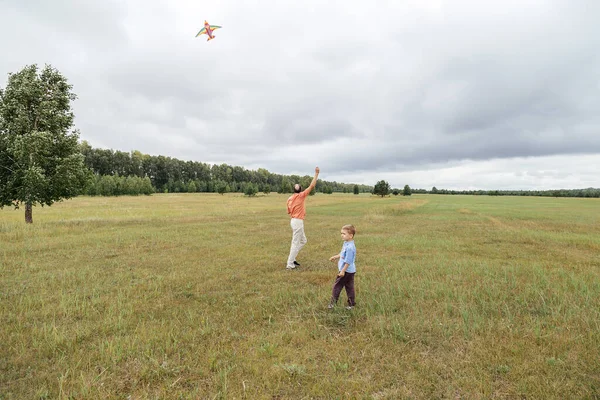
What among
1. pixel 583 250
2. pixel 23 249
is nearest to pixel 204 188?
pixel 23 249

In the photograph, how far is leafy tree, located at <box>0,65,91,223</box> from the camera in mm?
19250

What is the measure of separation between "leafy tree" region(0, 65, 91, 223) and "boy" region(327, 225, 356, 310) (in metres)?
22.3

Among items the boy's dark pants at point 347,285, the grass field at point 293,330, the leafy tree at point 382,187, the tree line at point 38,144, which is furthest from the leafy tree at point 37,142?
the leafy tree at point 382,187

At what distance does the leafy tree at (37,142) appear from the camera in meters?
19.2

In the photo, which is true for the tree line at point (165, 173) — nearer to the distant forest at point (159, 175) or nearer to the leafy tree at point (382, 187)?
the distant forest at point (159, 175)

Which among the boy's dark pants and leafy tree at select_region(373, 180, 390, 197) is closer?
the boy's dark pants

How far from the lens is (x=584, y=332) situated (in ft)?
18.1

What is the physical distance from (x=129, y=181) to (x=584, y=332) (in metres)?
110

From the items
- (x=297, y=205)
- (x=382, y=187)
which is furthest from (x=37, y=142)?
(x=382, y=187)

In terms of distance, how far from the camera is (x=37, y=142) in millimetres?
19141

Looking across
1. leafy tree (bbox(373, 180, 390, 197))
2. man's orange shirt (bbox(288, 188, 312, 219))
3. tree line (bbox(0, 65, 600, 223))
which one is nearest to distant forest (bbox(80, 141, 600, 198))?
leafy tree (bbox(373, 180, 390, 197))

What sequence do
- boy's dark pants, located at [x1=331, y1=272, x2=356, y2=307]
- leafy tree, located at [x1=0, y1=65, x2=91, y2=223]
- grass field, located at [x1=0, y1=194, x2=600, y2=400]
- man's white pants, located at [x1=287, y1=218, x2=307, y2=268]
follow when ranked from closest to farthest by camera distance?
grass field, located at [x1=0, y1=194, x2=600, y2=400], boy's dark pants, located at [x1=331, y1=272, x2=356, y2=307], man's white pants, located at [x1=287, y1=218, x2=307, y2=268], leafy tree, located at [x1=0, y1=65, x2=91, y2=223]

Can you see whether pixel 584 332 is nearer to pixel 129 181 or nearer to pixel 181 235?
pixel 181 235

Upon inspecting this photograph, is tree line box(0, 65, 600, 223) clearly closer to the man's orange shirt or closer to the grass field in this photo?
the grass field
